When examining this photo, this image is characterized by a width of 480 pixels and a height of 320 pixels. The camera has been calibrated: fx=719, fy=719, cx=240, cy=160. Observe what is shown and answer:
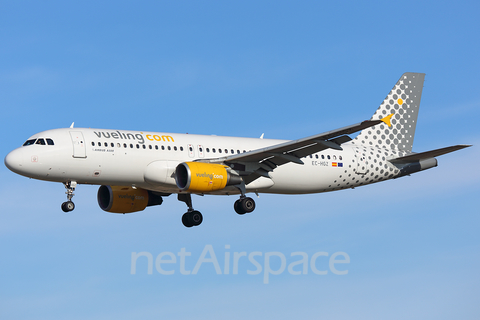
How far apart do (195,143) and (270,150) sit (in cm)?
417

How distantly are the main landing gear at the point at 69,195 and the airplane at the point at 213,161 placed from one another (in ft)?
0.15

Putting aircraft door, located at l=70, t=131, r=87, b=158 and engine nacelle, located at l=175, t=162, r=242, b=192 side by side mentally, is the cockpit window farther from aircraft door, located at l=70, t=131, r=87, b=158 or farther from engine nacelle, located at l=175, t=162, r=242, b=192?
engine nacelle, located at l=175, t=162, r=242, b=192

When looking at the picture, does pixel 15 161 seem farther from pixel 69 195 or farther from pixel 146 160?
pixel 146 160

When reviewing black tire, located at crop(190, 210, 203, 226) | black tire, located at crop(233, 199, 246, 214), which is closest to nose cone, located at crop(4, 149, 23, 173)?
black tire, located at crop(190, 210, 203, 226)

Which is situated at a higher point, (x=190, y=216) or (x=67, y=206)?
(x=190, y=216)

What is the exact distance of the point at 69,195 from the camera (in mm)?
32938

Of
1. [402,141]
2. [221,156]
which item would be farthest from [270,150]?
[402,141]

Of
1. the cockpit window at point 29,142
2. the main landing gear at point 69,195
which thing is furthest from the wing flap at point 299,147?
the cockpit window at point 29,142

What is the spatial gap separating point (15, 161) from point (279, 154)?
12.0 m

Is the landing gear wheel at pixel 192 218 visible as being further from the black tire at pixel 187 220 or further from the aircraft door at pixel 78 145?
the aircraft door at pixel 78 145

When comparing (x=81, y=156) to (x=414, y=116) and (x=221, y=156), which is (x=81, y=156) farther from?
(x=414, y=116)

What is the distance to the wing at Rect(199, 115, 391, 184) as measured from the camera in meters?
31.3

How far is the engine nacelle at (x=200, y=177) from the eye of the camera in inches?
1289

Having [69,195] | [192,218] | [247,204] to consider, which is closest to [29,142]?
[69,195]
